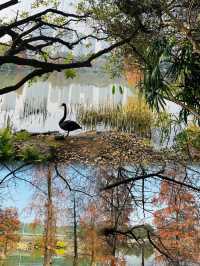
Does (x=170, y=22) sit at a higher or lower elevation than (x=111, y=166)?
higher

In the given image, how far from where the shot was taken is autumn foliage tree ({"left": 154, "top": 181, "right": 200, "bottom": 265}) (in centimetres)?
389

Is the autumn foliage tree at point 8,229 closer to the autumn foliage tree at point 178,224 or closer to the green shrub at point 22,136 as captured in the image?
the autumn foliage tree at point 178,224

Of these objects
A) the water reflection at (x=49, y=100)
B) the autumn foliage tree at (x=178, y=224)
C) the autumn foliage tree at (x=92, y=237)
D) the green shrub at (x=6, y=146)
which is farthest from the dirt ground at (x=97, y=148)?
the autumn foliage tree at (x=92, y=237)

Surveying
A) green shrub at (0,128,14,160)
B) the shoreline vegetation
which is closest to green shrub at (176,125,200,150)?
the shoreline vegetation

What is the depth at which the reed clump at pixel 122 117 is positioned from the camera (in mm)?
8055

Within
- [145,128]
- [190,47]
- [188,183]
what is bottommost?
[188,183]

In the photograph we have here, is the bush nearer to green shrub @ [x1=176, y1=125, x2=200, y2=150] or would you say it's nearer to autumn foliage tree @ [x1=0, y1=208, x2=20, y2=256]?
autumn foliage tree @ [x1=0, y1=208, x2=20, y2=256]

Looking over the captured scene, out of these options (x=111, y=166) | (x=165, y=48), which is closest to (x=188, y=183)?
(x=111, y=166)

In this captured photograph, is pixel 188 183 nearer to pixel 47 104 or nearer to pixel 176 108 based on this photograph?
pixel 176 108

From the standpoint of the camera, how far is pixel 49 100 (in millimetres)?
10922

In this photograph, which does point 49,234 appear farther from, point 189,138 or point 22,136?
point 189,138

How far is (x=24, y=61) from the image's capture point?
585cm

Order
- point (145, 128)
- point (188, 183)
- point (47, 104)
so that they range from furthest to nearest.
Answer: point (47, 104) → point (145, 128) → point (188, 183)

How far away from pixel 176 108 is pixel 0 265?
6.57 m
